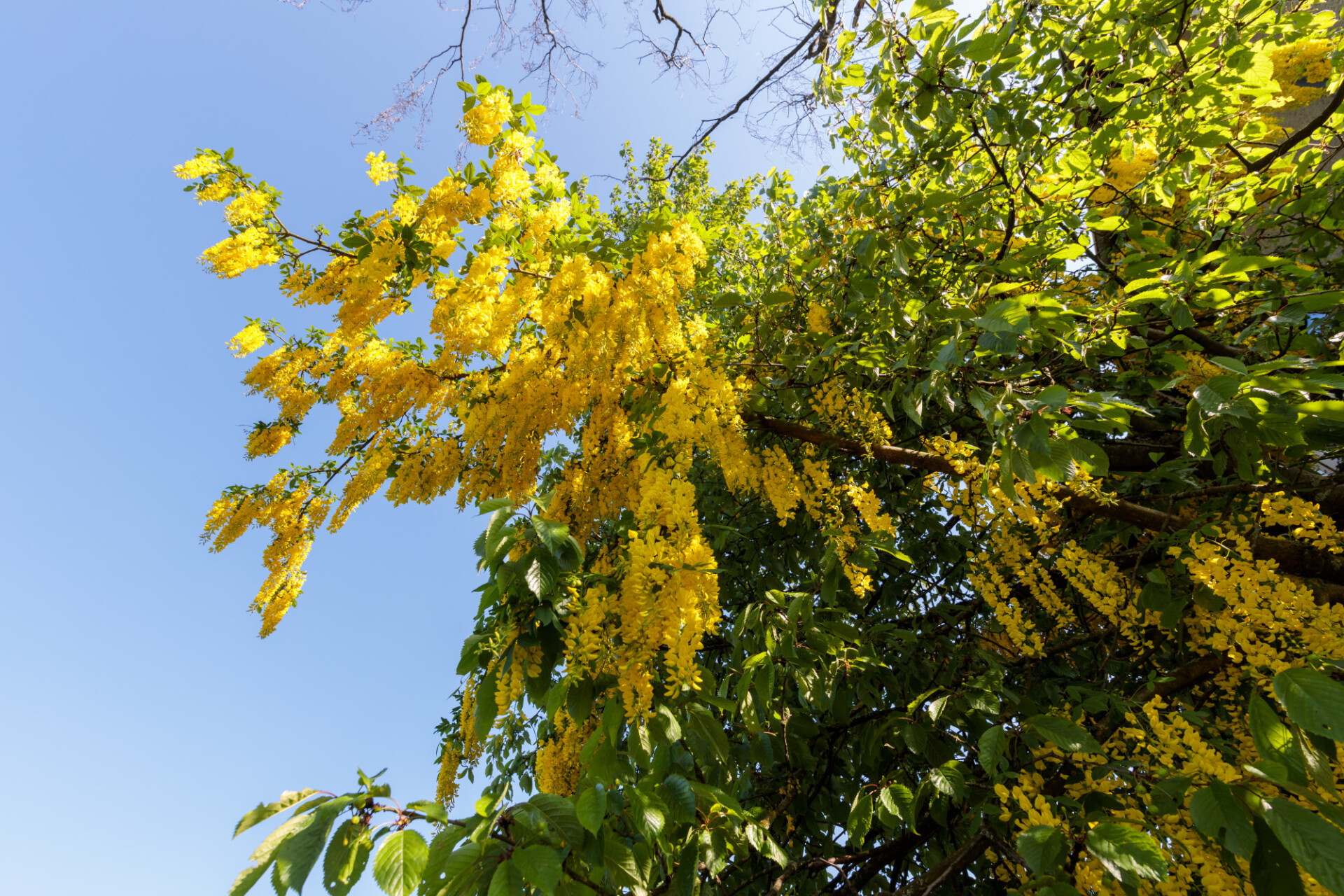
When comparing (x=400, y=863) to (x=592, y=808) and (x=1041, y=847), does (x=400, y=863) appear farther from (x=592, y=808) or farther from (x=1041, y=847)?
(x=1041, y=847)

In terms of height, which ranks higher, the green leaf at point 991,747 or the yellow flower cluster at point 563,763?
the yellow flower cluster at point 563,763

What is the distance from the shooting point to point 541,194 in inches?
117

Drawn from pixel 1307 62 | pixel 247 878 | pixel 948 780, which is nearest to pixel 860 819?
pixel 948 780

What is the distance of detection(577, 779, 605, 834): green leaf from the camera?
138cm

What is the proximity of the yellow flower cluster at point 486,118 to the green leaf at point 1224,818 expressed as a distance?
3395 mm

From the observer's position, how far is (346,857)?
121 cm

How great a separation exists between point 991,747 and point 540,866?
1.40m

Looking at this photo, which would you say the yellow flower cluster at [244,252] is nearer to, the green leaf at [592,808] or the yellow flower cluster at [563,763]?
the yellow flower cluster at [563,763]

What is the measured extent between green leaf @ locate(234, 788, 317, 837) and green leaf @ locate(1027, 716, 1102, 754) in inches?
79.5

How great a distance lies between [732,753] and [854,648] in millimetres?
788

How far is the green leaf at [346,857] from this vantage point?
1183mm

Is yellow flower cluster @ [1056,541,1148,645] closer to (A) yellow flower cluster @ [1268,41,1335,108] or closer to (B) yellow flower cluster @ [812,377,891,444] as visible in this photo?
(B) yellow flower cluster @ [812,377,891,444]

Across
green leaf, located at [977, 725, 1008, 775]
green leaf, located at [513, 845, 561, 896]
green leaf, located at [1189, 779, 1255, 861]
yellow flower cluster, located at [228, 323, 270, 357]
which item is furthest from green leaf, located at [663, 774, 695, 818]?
yellow flower cluster, located at [228, 323, 270, 357]

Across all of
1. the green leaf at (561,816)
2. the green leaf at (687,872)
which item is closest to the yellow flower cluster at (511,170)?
the green leaf at (561,816)
